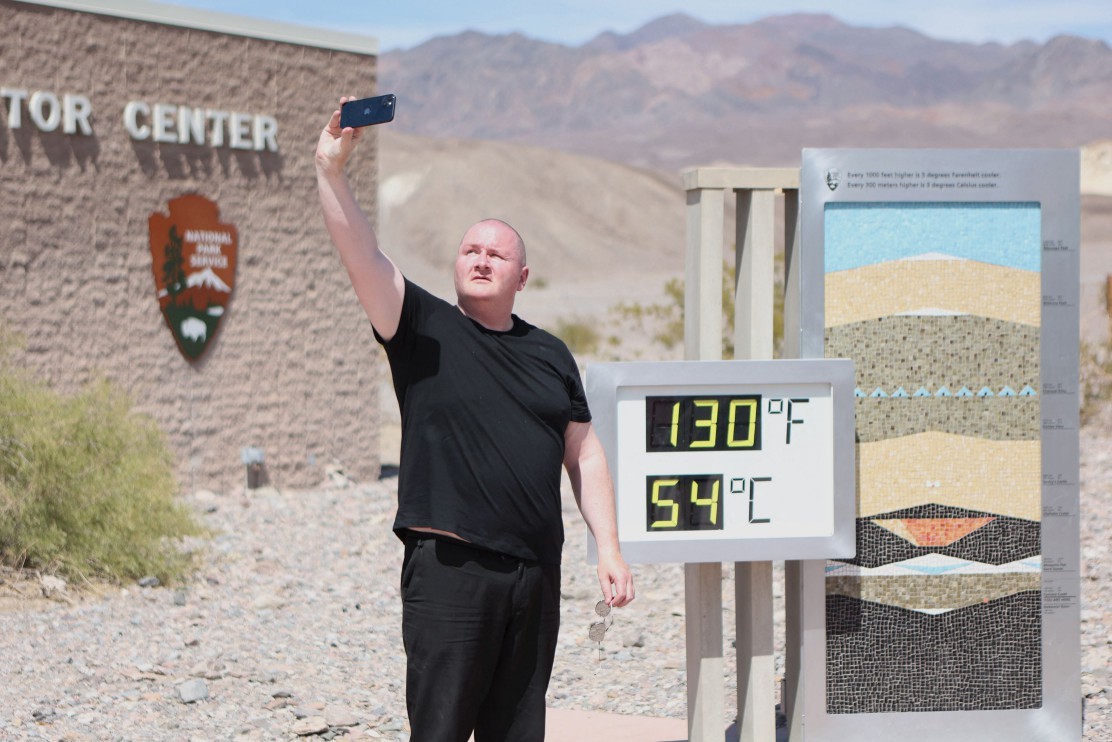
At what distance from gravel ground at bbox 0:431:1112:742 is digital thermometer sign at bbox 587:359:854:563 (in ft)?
5.37

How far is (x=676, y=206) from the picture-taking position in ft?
256

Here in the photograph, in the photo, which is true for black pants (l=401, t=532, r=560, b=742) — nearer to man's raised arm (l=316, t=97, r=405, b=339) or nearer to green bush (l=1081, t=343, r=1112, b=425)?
man's raised arm (l=316, t=97, r=405, b=339)

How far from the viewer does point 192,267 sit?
11586 millimetres

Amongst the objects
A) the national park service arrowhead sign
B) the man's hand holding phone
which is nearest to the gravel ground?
the national park service arrowhead sign

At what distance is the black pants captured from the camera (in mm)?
3447

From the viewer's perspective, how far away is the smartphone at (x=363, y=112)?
3.33 meters

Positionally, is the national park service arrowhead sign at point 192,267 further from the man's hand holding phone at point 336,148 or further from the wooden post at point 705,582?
the man's hand holding phone at point 336,148

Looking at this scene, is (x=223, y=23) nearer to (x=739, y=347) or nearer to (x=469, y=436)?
(x=739, y=347)

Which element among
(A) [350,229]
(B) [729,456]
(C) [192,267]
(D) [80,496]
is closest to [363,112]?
(A) [350,229]

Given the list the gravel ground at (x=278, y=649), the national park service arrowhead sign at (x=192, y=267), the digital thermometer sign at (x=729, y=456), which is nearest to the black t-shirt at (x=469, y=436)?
the digital thermometer sign at (x=729, y=456)

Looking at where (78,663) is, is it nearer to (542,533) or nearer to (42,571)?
(42,571)

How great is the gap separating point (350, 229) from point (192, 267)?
8.64 meters

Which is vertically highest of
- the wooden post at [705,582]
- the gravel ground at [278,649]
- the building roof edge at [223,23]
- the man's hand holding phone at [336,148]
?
the building roof edge at [223,23]

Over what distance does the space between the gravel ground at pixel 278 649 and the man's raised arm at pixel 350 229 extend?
2.77 meters
